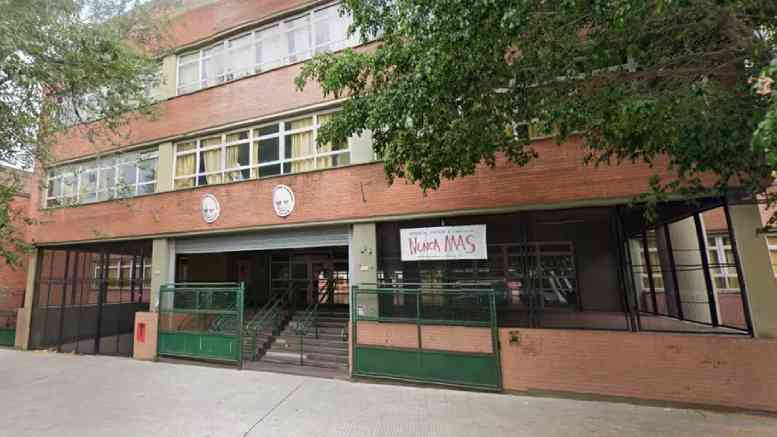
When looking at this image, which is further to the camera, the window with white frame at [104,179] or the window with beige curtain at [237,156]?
the window with white frame at [104,179]

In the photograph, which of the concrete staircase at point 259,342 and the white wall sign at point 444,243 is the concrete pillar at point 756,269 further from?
the concrete staircase at point 259,342

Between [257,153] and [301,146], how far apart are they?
4.80 feet

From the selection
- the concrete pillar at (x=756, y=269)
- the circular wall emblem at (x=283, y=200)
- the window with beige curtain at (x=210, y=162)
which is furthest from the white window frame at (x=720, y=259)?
the window with beige curtain at (x=210, y=162)

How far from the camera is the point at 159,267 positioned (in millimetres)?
10688

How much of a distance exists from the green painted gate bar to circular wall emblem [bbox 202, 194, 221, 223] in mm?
→ 9012

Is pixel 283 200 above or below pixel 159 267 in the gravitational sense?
above

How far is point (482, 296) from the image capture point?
715 cm

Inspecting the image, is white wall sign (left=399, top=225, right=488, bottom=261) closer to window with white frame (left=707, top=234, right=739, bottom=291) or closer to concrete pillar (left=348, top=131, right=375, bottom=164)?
concrete pillar (left=348, top=131, right=375, bottom=164)

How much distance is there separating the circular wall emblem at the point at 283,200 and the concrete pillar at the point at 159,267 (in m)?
4.00

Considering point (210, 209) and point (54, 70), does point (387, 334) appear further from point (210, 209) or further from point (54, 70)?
point (54, 70)

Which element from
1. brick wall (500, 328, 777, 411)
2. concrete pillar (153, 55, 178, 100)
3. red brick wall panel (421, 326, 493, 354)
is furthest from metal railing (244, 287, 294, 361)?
concrete pillar (153, 55, 178, 100)

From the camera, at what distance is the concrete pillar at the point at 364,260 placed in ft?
26.9

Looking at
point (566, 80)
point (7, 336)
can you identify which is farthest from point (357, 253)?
point (7, 336)

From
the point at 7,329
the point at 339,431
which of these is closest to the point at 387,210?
the point at 339,431
